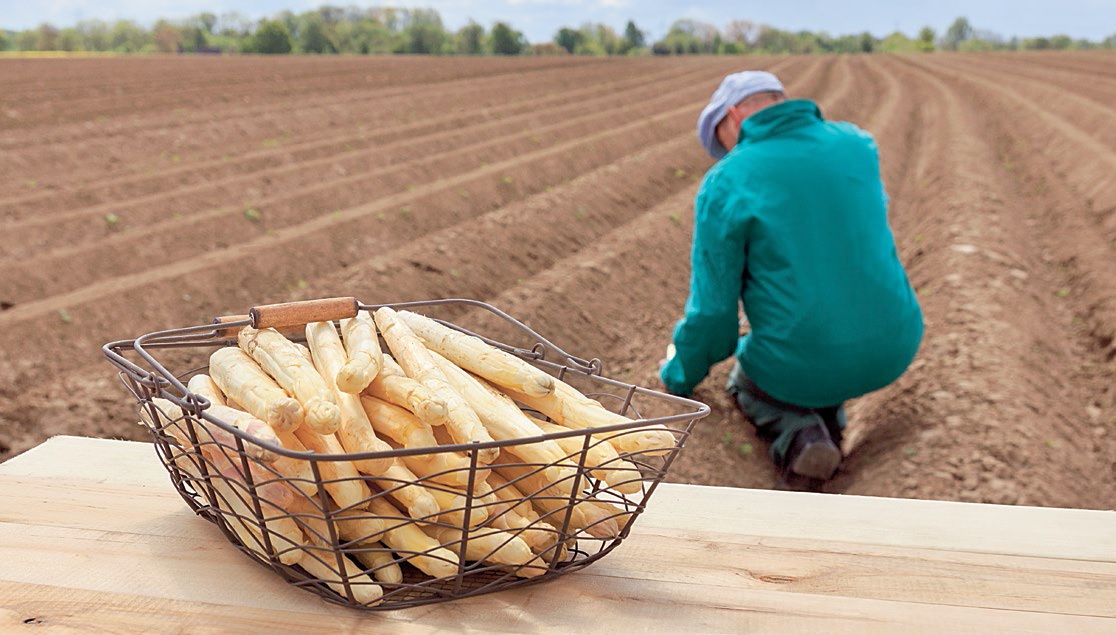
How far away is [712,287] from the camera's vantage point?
3.84m

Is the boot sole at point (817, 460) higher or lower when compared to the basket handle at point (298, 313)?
lower

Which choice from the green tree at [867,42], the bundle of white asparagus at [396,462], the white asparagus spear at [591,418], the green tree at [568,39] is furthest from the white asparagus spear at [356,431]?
the green tree at [867,42]

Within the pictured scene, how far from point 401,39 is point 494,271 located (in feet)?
231

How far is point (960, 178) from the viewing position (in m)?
9.79

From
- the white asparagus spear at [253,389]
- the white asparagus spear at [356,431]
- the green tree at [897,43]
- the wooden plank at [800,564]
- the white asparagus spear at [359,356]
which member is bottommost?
the green tree at [897,43]

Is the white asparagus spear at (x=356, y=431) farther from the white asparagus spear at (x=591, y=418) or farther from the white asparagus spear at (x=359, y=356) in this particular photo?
the white asparagus spear at (x=591, y=418)

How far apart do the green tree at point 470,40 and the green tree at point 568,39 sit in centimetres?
1317

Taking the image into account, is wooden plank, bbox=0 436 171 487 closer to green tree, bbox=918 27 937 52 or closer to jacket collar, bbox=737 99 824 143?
jacket collar, bbox=737 99 824 143

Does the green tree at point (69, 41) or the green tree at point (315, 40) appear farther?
the green tree at point (69, 41)

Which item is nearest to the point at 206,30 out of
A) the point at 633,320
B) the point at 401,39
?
the point at 401,39

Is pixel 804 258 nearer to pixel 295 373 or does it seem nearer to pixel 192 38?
pixel 295 373

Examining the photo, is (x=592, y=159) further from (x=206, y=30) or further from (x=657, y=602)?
(x=206, y=30)

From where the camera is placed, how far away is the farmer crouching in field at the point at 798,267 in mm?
3623

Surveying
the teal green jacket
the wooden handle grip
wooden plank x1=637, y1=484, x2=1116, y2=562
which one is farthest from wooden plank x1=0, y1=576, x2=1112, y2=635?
the teal green jacket
